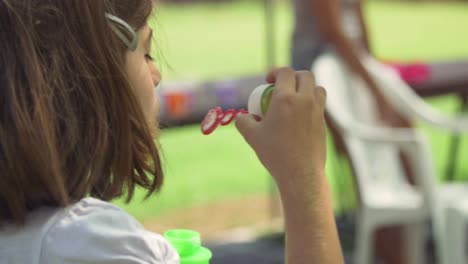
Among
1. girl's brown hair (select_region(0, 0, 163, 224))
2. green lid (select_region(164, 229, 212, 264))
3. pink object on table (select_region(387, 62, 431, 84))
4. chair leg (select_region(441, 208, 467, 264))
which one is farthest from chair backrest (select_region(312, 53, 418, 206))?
girl's brown hair (select_region(0, 0, 163, 224))

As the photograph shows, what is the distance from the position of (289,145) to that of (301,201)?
7 centimetres

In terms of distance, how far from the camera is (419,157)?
276 centimetres

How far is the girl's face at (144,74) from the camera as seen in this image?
3.31ft

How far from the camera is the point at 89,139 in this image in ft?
3.07

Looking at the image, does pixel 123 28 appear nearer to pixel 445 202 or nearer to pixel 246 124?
pixel 246 124

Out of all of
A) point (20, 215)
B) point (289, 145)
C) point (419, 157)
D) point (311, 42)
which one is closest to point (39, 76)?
point (20, 215)

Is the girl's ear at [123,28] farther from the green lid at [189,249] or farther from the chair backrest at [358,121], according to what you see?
the chair backrest at [358,121]

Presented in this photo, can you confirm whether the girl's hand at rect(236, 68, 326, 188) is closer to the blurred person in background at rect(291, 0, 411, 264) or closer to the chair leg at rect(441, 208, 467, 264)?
the chair leg at rect(441, 208, 467, 264)

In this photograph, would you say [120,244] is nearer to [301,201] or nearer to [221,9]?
[301,201]

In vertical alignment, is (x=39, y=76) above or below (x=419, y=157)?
above

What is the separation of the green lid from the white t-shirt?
110mm

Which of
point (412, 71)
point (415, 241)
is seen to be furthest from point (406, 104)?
point (412, 71)

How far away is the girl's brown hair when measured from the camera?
89 centimetres

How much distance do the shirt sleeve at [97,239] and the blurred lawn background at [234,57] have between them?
0.31 meters
